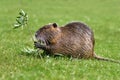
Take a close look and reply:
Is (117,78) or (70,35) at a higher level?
(70,35)

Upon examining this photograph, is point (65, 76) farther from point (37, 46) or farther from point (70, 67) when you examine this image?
point (37, 46)

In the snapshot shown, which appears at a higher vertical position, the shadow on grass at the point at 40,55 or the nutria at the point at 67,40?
the nutria at the point at 67,40

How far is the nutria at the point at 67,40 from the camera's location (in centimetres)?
1243

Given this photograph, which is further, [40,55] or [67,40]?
[67,40]

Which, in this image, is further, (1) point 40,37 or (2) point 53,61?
(1) point 40,37

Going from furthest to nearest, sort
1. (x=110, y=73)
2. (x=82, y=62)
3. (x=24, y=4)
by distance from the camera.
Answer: (x=24, y=4) → (x=82, y=62) → (x=110, y=73)

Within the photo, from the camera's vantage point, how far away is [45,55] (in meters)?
12.7

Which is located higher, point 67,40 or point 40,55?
point 67,40

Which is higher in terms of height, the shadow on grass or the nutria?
the nutria

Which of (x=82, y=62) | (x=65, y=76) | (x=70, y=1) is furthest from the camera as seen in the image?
(x=70, y=1)

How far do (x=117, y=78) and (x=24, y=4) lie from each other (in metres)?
32.0

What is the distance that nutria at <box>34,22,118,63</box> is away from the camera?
12430 millimetres

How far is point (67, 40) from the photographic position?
1266 cm

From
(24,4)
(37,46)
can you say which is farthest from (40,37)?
(24,4)
